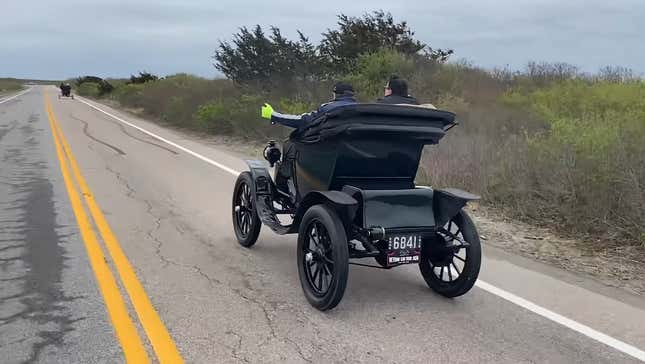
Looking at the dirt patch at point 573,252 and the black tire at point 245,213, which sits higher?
the black tire at point 245,213

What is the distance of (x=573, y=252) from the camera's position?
273 inches

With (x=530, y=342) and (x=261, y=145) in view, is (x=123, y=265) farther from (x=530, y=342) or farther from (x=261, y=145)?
(x=261, y=145)

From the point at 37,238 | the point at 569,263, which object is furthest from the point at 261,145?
the point at 569,263

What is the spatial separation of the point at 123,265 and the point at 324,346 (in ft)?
8.66

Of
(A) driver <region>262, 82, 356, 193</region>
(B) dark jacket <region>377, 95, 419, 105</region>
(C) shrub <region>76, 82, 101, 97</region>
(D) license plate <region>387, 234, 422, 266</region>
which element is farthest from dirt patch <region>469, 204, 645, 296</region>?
(C) shrub <region>76, 82, 101, 97</region>

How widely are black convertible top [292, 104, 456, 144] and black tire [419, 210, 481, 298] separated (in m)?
0.78

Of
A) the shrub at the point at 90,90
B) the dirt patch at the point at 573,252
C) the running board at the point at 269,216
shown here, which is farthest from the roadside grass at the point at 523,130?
the shrub at the point at 90,90

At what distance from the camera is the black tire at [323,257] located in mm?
4727

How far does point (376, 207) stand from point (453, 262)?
3.21 feet

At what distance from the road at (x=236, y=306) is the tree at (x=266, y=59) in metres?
15.8

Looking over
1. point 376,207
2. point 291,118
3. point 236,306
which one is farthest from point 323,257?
point 291,118

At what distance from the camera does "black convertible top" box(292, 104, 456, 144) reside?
5004mm

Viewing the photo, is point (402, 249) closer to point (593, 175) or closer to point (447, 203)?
point (447, 203)

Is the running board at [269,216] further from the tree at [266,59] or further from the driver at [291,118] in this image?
the tree at [266,59]
